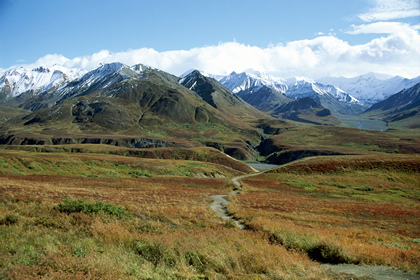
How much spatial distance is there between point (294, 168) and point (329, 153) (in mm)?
77962

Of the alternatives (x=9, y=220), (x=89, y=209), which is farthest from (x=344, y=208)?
(x=9, y=220)

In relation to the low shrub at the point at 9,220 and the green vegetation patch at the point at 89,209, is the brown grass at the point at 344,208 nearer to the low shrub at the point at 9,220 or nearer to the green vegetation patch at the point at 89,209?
the green vegetation patch at the point at 89,209

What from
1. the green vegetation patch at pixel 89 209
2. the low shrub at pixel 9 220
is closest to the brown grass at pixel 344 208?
the green vegetation patch at pixel 89 209

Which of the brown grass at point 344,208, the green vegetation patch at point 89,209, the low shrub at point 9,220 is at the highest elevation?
the low shrub at point 9,220

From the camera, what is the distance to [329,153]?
476ft

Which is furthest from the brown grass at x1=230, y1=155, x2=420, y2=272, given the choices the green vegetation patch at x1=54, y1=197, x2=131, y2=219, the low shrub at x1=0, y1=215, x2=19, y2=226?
the low shrub at x1=0, y1=215, x2=19, y2=226

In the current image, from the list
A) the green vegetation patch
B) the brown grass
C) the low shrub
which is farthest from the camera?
the green vegetation patch

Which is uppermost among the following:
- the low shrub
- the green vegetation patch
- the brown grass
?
the low shrub

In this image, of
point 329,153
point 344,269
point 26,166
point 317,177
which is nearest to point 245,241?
point 344,269

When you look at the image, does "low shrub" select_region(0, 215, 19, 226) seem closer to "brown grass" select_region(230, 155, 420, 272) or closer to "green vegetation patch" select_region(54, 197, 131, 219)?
"green vegetation patch" select_region(54, 197, 131, 219)

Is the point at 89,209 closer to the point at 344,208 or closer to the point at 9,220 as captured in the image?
the point at 9,220

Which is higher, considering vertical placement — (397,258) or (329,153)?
(397,258)

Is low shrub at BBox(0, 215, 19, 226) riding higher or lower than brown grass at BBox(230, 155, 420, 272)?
Result: higher

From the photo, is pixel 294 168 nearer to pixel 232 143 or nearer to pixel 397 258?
pixel 397 258
